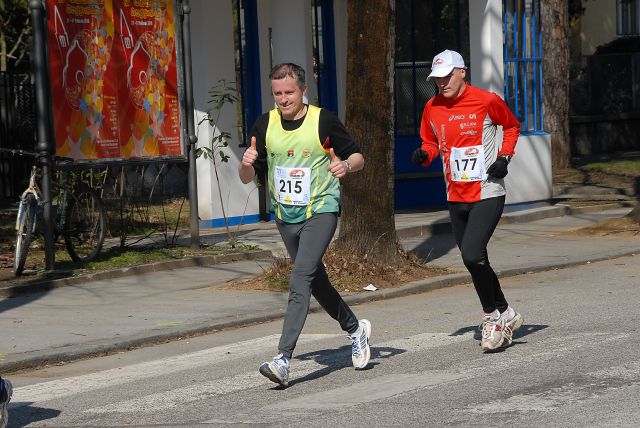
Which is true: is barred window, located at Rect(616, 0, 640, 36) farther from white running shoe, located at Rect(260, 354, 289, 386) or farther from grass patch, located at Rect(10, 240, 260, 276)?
white running shoe, located at Rect(260, 354, 289, 386)

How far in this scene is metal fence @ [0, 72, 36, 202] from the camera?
2119cm

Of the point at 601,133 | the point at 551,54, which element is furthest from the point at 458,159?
the point at 601,133

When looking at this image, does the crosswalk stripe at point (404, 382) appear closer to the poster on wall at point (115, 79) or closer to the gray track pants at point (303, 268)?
the gray track pants at point (303, 268)

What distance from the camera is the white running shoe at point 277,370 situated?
7.82 metres

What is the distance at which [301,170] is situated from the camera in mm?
8172

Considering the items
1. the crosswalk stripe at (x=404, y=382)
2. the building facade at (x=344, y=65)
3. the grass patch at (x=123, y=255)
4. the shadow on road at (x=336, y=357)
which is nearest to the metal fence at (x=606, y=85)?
the building facade at (x=344, y=65)

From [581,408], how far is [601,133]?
1042 inches

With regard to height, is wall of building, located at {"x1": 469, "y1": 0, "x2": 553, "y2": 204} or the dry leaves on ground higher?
wall of building, located at {"x1": 469, "y1": 0, "x2": 553, "y2": 204}

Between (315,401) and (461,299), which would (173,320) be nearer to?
(461,299)

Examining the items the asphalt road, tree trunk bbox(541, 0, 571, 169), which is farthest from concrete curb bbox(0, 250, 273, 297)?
tree trunk bbox(541, 0, 571, 169)

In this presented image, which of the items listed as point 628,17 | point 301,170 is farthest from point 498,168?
point 628,17

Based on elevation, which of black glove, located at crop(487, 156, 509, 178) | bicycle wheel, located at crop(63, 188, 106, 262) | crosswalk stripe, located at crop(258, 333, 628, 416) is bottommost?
crosswalk stripe, located at crop(258, 333, 628, 416)

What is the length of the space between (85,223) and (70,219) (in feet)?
1.18

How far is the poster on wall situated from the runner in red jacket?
551cm
